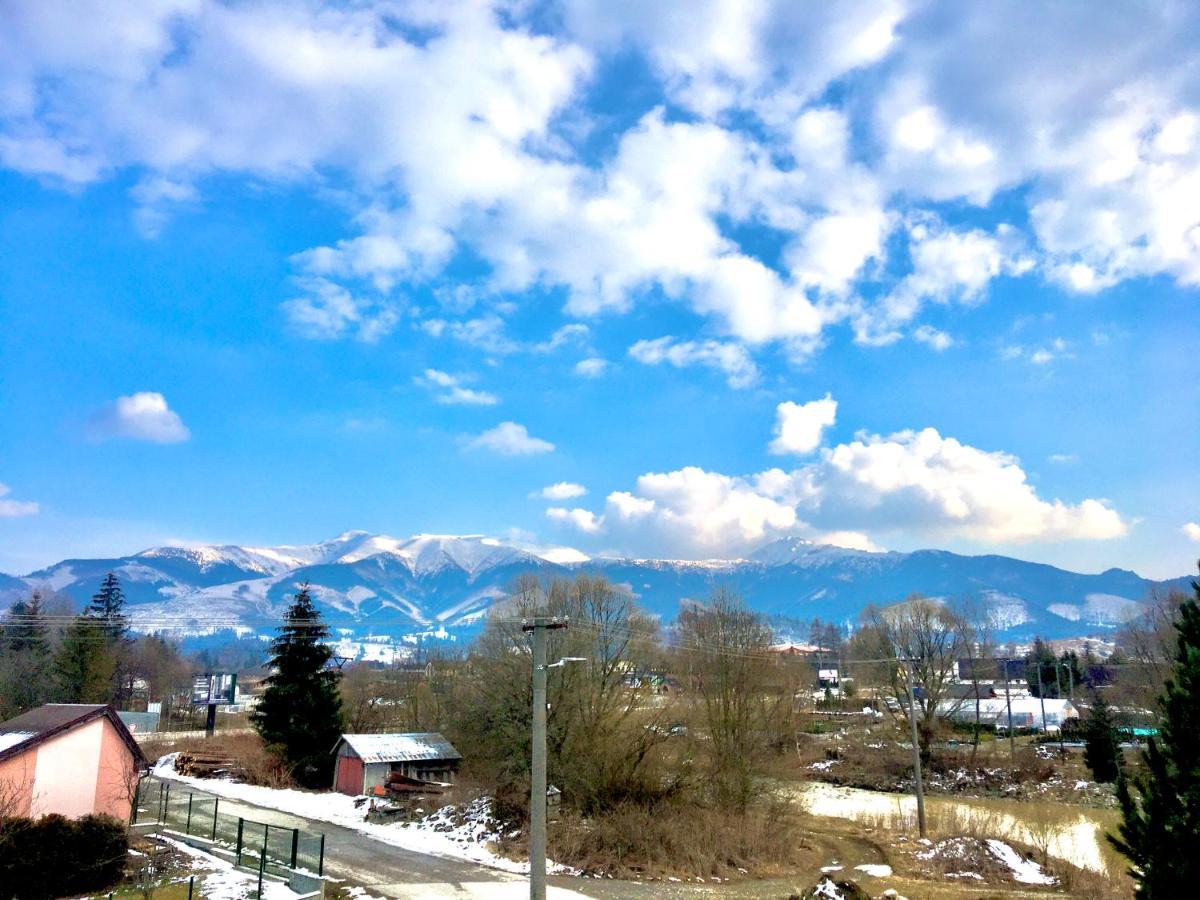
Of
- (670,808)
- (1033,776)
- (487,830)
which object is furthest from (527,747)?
(1033,776)

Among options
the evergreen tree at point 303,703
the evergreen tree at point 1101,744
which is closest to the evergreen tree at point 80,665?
the evergreen tree at point 303,703

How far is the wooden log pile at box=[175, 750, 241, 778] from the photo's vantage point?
5388 cm

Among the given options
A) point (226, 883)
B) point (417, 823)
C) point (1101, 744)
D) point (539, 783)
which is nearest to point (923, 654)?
point (1101, 744)

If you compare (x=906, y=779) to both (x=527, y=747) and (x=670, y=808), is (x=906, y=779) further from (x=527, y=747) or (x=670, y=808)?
(x=527, y=747)

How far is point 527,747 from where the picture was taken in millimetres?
36875

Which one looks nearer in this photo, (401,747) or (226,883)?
(226,883)

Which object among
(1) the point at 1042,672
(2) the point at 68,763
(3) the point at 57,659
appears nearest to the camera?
(2) the point at 68,763

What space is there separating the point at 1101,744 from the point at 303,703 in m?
60.1

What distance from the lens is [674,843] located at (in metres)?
31.9

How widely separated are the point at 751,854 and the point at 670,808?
4.43m

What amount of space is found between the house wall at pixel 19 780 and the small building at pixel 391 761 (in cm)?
2068

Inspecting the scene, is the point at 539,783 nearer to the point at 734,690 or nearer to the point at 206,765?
the point at 734,690

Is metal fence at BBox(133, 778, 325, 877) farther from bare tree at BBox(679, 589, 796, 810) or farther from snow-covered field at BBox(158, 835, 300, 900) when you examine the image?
bare tree at BBox(679, 589, 796, 810)

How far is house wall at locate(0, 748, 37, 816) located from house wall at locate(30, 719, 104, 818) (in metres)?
0.26
